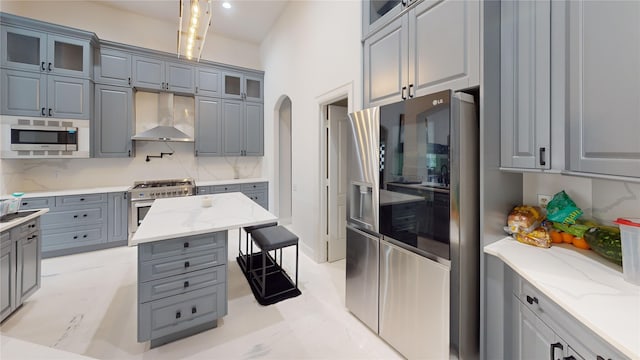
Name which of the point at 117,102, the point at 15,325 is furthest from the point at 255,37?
the point at 15,325

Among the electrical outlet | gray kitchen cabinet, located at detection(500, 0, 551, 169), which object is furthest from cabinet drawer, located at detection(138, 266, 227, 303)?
the electrical outlet

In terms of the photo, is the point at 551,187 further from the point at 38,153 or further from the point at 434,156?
the point at 38,153

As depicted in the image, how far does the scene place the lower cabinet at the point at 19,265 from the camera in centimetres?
198

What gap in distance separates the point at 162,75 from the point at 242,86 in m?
1.35

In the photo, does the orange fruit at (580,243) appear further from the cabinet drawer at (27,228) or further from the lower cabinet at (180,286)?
the cabinet drawer at (27,228)

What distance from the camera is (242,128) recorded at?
4.91 m

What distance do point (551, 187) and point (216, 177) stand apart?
500 cm

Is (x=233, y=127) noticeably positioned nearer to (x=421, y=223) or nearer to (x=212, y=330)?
(x=212, y=330)

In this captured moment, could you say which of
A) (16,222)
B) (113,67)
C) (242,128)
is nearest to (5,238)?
(16,222)

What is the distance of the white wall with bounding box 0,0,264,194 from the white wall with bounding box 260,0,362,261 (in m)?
1.44

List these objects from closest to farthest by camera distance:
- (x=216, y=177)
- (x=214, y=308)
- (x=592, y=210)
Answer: (x=592, y=210), (x=214, y=308), (x=216, y=177)

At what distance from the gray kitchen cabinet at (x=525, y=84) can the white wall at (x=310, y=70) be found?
1230 millimetres

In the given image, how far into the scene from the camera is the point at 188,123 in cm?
461

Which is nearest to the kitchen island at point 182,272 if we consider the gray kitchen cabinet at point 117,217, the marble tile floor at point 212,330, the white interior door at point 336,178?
the marble tile floor at point 212,330
